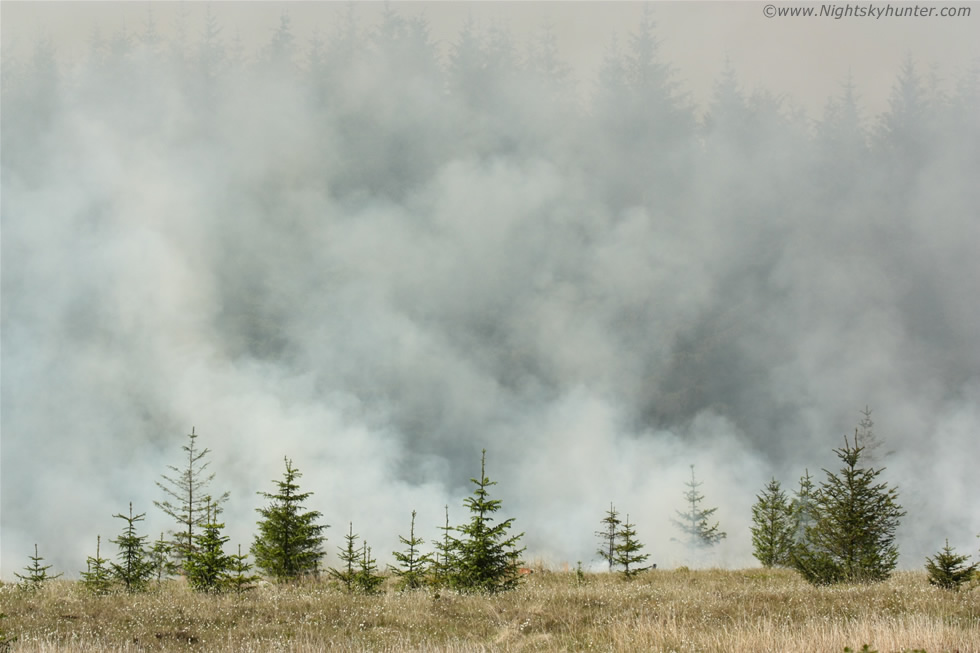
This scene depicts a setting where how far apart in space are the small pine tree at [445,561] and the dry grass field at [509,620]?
1590 mm

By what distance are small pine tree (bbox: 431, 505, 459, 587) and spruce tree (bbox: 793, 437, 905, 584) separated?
9962 mm

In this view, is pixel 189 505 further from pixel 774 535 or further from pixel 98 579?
pixel 774 535

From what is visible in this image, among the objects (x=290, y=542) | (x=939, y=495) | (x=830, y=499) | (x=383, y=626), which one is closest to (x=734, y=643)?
(x=383, y=626)

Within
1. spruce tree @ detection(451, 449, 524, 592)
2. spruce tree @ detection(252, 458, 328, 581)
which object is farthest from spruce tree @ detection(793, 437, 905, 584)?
spruce tree @ detection(252, 458, 328, 581)

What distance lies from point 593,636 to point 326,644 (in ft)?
15.2

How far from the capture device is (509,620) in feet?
46.8

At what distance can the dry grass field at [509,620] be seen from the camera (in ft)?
35.6

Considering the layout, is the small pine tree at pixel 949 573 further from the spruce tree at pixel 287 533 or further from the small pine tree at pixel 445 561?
the spruce tree at pixel 287 533

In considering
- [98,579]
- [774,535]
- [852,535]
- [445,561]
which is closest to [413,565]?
[445,561]

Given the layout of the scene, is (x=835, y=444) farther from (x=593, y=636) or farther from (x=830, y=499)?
(x=593, y=636)

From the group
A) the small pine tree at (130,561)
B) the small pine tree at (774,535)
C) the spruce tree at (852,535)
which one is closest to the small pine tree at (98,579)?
the small pine tree at (130,561)

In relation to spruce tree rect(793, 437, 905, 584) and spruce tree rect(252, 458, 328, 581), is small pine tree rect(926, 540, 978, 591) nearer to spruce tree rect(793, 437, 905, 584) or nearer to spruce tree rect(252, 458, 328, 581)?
spruce tree rect(793, 437, 905, 584)

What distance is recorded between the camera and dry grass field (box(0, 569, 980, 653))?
1084 cm

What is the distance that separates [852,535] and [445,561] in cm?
1180
